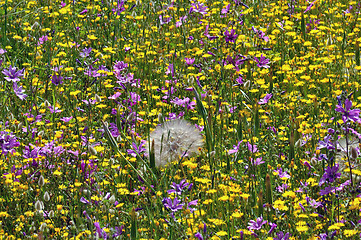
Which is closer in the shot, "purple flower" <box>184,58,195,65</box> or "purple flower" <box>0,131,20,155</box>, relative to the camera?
"purple flower" <box>0,131,20,155</box>

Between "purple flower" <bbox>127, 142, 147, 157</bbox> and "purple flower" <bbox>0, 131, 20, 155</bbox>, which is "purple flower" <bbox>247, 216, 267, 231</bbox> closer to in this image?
"purple flower" <bbox>127, 142, 147, 157</bbox>

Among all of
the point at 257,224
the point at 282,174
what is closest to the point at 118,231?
the point at 257,224

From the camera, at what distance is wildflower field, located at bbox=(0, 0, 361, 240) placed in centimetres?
253

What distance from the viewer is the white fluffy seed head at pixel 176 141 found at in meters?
3.24

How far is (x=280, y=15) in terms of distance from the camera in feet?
17.0

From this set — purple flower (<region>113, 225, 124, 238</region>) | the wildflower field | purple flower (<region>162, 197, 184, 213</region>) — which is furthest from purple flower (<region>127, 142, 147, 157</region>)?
purple flower (<region>113, 225, 124, 238</region>)

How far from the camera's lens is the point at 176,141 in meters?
3.34

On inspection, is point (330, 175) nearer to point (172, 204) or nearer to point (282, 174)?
point (282, 174)

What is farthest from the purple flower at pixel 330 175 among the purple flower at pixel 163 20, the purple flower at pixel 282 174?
the purple flower at pixel 163 20

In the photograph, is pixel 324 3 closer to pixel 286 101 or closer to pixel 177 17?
pixel 177 17

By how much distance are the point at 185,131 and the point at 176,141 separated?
101 millimetres

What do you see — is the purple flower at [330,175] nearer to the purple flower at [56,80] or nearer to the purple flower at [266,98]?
the purple flower at [266,98]

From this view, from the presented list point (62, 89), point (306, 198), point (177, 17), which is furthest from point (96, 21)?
point (306, 198)

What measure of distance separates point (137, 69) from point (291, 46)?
1378 millimetres
